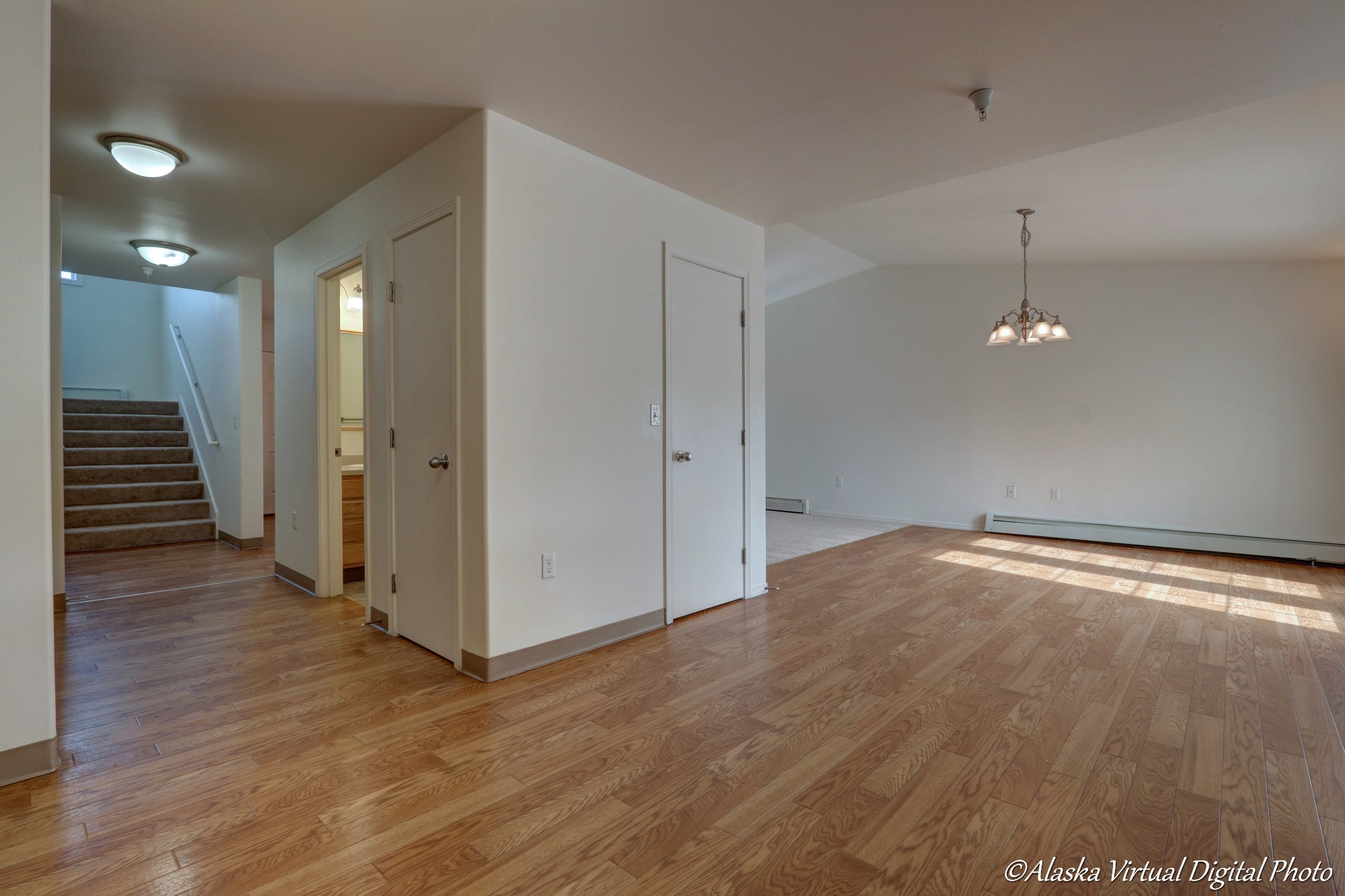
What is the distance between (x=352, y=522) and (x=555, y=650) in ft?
7.31

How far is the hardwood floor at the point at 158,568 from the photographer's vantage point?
4.36 m

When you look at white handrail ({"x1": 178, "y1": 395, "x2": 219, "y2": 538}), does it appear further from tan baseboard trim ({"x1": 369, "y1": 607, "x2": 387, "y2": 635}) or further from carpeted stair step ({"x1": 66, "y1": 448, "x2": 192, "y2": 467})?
tan baseboard trim ({"x1": 369, "y1": 607, "x2": 387, "y2": 635})

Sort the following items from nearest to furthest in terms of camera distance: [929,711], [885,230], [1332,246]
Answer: [929,711]
[1332,246]
[885,230]

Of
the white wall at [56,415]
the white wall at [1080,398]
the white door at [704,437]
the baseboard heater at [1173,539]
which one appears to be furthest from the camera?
the white wall at [1080,398]

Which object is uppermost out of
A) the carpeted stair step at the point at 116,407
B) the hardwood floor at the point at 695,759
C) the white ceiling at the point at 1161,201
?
the white ceiling at the point at 1161,201

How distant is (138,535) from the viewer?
5.95 m

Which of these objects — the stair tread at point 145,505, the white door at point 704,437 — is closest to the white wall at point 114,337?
the stair tread at point 145,505

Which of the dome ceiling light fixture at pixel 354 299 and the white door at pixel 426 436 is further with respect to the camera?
the dome ceiling light fixture at pixel 354 299

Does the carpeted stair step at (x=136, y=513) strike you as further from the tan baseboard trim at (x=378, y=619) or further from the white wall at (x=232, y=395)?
the tan baseboard trim at (x=378, y=619)

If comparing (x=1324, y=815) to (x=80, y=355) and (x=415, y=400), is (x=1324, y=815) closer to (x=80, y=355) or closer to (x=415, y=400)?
(x=415, y=400)

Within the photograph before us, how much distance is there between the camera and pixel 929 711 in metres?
2.41

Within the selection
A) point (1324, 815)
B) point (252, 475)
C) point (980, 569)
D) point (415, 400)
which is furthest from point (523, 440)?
point (252, 475)

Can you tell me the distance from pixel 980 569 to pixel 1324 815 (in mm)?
3390

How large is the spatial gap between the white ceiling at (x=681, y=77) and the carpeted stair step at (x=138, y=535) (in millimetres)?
3799
